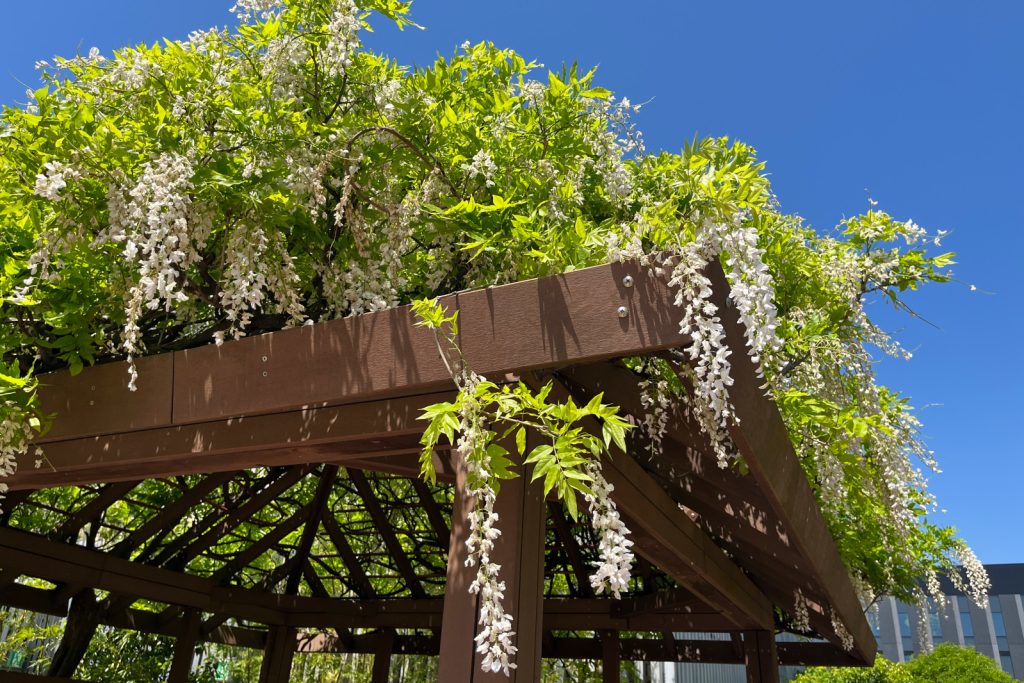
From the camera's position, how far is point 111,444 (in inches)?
102

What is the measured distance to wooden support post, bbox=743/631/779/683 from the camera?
5.62m

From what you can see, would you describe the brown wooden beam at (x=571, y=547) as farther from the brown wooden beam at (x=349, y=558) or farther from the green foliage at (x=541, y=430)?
Answer: the green foliage at (x=541, y=430)

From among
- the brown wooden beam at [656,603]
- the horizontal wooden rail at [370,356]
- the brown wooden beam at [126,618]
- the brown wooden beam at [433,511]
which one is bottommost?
the brown wooden beam at [126,618]

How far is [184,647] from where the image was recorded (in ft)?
20.1

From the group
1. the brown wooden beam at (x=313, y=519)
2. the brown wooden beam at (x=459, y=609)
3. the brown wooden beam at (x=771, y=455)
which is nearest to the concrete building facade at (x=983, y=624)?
the brown wooden beam at (x=313, y=519)

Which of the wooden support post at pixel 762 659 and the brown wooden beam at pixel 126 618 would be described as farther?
the wooden support post at pixel 762 659

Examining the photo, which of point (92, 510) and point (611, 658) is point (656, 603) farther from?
point (92, 510)

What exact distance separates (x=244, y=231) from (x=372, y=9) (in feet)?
2.78

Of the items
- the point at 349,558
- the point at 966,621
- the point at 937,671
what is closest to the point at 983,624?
the point at 966,621

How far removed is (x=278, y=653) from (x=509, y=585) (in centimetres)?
603

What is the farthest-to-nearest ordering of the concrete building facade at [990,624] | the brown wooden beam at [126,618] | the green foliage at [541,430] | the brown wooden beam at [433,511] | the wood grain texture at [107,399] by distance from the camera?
the concrete building facade at [990,624] < the brown wooden beam at [433,511] < the brown wooden beam at [126,618] < the wood grain texture at [107,399] < the green foliage at [541,430]

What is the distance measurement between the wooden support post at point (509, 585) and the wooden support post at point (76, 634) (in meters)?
5.04

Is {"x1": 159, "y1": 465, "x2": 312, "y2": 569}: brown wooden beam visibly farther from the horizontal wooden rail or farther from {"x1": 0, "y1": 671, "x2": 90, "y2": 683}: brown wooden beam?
the horizontal wooden rail

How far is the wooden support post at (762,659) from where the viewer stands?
18.4ft
